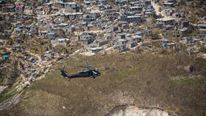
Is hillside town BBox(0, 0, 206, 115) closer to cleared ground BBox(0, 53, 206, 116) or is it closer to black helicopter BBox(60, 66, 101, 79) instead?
black helicopter BBox(60, 66, 101, 79)

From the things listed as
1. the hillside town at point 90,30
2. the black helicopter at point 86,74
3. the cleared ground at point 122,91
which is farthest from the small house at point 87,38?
the black helicopter at point 86,74

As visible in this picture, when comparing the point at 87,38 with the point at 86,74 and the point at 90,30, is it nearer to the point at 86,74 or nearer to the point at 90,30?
the point at 90,30

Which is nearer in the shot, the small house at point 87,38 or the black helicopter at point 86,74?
the black helicopter at point 86,74

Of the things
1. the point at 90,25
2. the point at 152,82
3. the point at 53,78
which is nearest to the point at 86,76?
the point at 53,78

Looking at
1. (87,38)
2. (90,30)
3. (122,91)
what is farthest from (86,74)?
(90,30)

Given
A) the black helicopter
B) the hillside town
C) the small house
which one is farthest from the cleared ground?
the small house

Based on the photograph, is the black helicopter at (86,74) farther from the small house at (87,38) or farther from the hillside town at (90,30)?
the small house at (87,38)

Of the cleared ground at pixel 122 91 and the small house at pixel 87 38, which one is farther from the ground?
the small house at pixel 87 38
